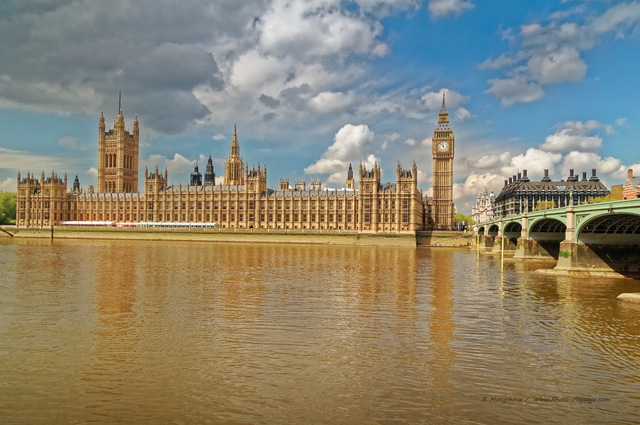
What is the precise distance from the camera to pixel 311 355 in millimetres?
16859

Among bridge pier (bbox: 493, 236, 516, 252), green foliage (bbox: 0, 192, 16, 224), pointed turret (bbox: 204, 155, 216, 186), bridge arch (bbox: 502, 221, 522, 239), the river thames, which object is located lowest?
the river thames

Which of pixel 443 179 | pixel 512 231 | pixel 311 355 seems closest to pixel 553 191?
pixel 443 179

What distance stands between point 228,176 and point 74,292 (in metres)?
131

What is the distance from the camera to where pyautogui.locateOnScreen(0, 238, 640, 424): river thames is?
12266 millimetres

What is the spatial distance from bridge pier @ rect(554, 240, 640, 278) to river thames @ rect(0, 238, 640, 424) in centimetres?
1199

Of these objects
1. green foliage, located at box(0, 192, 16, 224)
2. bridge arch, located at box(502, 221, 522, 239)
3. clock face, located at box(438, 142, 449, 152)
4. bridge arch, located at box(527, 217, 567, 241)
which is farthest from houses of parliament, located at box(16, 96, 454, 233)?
bridge arch, located at box(527, 217, 567, 241)

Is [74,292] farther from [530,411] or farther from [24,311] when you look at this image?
[530,411]

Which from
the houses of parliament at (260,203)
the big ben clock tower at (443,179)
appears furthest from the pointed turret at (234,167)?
the big ben clock tower at (443,179)

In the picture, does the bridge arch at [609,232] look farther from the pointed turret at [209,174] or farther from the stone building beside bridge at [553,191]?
the pointed turret at [209,174]

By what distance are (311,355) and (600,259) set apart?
3761 centimetres

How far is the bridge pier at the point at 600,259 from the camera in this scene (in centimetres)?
4316

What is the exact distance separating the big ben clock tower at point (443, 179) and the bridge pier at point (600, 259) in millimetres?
86018

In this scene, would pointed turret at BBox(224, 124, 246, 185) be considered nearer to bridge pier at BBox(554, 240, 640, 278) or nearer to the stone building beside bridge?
the stone building beside bridge

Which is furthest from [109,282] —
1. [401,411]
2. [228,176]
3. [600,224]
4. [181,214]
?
[228,176]
